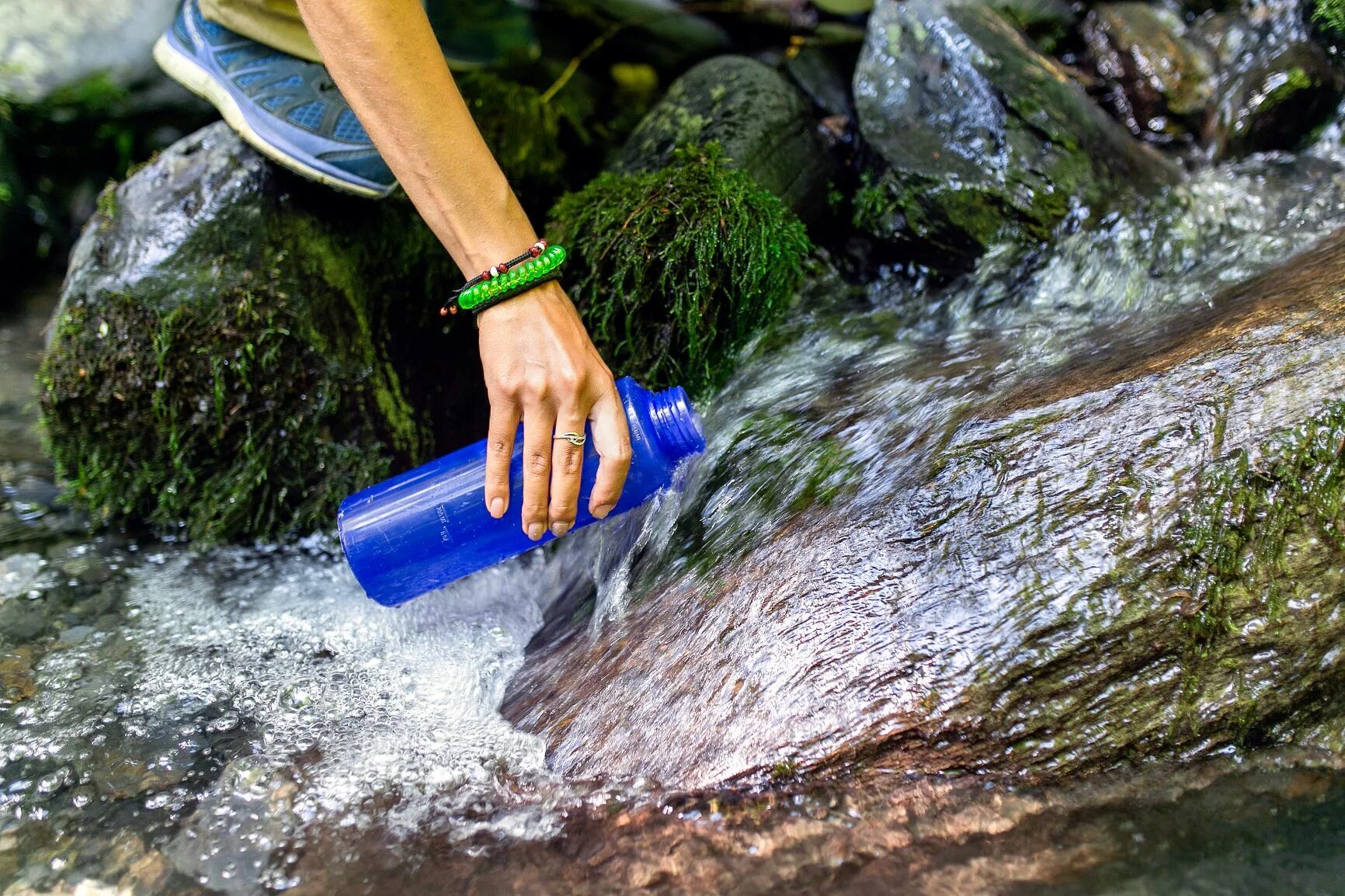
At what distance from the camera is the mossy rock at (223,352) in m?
2.97

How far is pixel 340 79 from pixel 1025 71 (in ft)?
9.00

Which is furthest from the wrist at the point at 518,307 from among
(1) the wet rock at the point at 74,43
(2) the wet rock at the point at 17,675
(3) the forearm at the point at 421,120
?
(1) the wet rock at the point at 74,43

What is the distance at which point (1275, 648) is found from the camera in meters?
1.79

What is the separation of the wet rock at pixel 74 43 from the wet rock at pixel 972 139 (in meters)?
3.53

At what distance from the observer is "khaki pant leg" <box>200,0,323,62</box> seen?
9.65 feet

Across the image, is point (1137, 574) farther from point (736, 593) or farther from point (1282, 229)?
point (1282, 229)

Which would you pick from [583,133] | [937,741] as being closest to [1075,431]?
[937,741]

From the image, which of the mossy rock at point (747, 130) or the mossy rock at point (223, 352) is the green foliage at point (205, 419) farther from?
the mossy rock at point (747, 130)

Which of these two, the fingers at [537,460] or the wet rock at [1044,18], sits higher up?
the wet rock at [1044,18]

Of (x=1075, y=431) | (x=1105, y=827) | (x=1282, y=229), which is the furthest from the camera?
(x=1282, y=229)

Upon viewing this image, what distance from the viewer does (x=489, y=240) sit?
2059 millimetres

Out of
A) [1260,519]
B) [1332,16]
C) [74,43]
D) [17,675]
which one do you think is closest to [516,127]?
[74,43]

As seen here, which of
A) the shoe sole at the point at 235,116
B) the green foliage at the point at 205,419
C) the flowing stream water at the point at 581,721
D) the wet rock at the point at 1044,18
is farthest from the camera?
the wet rock at the point at 1044,18

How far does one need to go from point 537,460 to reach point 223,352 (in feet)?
5.36
